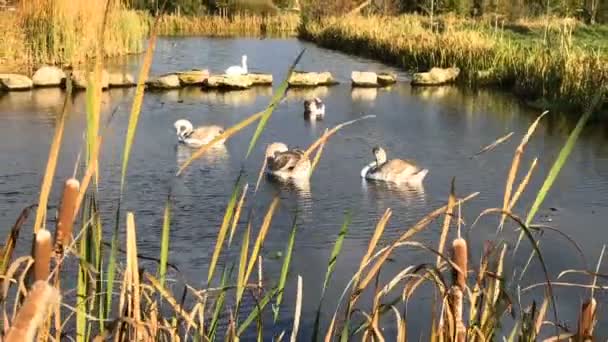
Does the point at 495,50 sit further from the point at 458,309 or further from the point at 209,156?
the point at 458,309

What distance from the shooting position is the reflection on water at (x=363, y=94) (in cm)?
1261

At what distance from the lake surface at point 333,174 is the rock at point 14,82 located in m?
0.33

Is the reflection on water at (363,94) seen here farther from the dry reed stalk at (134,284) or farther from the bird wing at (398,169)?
the dry reed stalk at (134,284)

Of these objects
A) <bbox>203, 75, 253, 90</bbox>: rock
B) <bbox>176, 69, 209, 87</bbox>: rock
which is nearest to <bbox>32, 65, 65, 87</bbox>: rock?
<bbox>176, 69, 209, 87</bbox>: rock

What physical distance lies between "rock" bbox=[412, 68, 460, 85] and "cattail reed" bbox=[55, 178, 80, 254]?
42.7ft

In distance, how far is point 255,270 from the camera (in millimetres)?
4832

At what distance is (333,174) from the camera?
7.59 m

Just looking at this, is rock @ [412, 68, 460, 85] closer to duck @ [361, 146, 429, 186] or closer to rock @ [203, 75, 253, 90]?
rock @ [203, 75, 253, 90]

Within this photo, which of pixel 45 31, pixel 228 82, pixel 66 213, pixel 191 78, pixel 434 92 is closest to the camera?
pixel 66 213

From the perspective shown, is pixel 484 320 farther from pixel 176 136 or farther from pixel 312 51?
pixel 312 51

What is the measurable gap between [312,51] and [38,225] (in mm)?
19388

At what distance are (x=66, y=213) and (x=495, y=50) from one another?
14.0m

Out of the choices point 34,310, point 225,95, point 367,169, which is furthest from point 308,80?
point 34,310

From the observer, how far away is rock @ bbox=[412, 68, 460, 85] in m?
14.4
